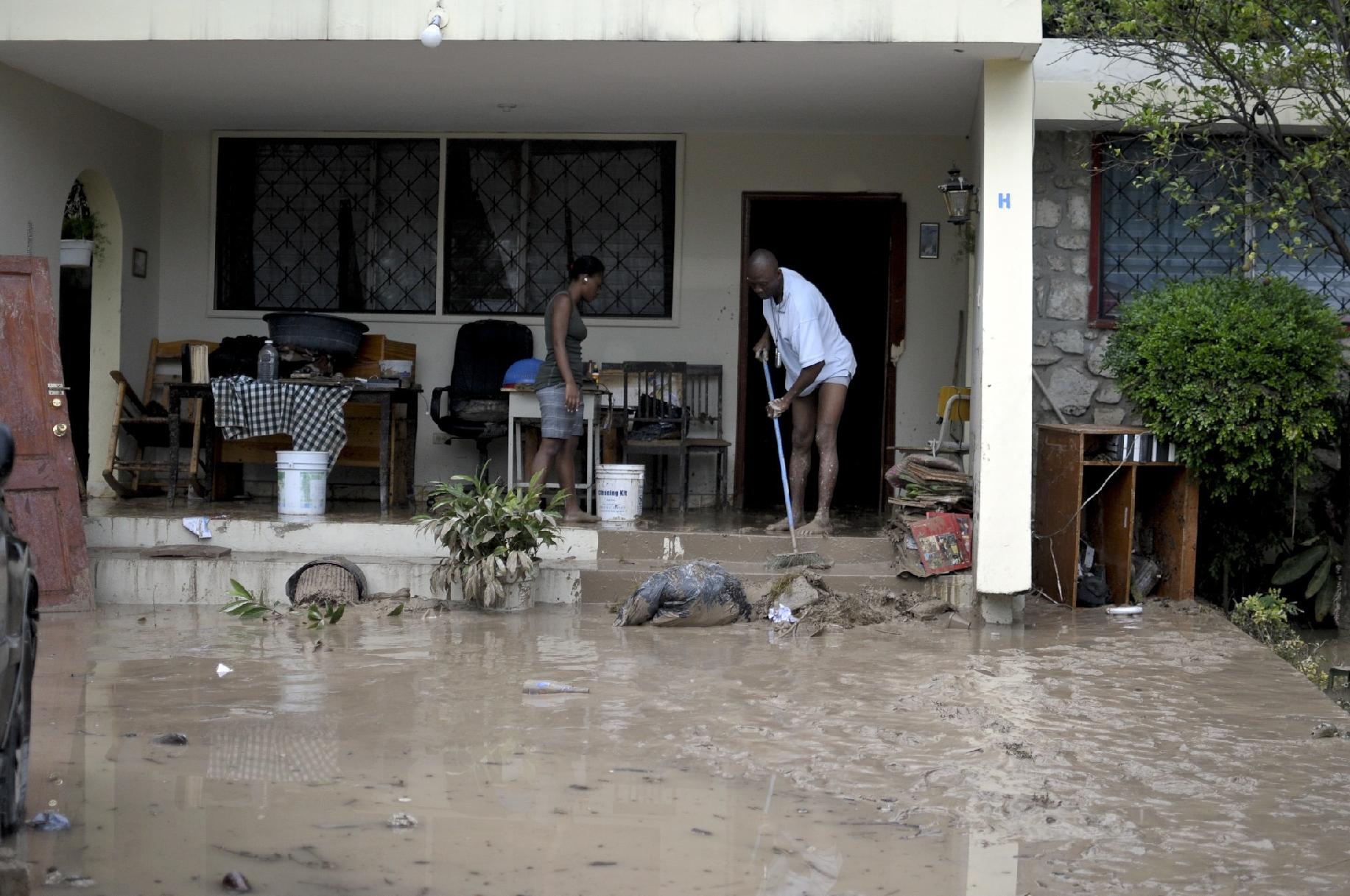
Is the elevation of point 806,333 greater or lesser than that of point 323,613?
greater

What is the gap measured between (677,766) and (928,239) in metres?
6.27

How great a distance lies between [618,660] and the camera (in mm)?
5938

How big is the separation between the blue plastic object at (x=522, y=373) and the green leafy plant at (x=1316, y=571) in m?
4.84

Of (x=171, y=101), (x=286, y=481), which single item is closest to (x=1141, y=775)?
(x=286, y=481)

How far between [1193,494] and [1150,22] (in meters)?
2.69

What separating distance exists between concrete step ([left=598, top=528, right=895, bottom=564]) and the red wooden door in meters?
2.90

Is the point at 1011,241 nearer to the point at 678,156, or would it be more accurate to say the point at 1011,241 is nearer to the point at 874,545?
the point at 874,545

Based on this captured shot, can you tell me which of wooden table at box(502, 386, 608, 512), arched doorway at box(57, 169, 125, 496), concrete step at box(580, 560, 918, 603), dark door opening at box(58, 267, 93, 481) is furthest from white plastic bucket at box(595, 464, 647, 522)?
dark door opening at box(58, 267, 93, 481)

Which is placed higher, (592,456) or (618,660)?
(592,456)

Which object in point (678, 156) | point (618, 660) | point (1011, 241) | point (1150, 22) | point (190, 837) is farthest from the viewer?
point (678, 156)

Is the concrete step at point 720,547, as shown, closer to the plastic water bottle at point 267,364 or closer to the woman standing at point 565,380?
the woman standing at point 565,380

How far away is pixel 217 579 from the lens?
743 cm

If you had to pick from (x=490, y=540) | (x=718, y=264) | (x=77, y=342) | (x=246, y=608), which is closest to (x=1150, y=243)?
(x=718, y=264)

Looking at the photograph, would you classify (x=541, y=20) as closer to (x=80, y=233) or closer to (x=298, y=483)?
(x=298, y=483)
